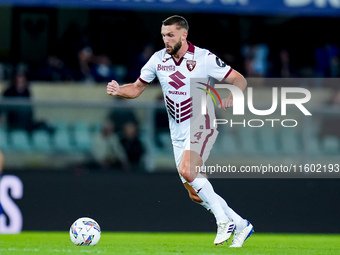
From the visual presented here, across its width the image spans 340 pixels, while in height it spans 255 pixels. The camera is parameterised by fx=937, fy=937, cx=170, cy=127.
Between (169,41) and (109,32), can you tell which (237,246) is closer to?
(169,41)

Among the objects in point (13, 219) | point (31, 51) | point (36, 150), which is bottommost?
point (13, 219)

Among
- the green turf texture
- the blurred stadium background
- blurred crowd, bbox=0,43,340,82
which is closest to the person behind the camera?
the green turf texture

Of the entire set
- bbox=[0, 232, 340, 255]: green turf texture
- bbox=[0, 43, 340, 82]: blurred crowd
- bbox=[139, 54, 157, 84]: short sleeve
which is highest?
bbox=[139, 54, 157, 84]: short sleeve

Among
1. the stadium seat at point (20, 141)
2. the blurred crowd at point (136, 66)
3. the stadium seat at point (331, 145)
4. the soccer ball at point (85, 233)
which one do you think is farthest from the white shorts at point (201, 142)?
the blurred crowd at point (136, 66)

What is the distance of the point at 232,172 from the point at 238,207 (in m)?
0.51

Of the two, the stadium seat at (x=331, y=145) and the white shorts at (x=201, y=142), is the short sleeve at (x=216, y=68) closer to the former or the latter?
the white shorts at (x=201, y=142)

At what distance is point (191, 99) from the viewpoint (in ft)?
31.9

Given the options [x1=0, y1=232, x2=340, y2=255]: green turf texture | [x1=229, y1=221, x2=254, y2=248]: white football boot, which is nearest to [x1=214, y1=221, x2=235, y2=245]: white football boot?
[x1=0, y1=232, x2=340, y2=255]: green turf texture

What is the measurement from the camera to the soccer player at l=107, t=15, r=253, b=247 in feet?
31.2

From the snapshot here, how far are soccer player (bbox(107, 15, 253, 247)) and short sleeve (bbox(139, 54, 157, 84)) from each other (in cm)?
7

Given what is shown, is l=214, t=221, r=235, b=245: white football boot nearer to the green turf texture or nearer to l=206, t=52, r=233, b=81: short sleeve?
the green turf texture

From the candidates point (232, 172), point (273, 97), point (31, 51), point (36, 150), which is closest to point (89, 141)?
point (36, 150)

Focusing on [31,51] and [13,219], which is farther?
[31,51]

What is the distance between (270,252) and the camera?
29.7 feet
